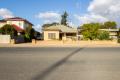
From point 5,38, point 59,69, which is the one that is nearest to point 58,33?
point 5,38

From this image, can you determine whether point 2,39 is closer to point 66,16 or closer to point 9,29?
point 9,29

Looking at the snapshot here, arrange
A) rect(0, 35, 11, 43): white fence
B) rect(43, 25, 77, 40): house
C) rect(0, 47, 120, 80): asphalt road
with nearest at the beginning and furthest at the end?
rect(0, 47, 120, 80): asphalt road < rect(0, 35, 11, 43): white fence < rect(43, 25, 77, 40): house

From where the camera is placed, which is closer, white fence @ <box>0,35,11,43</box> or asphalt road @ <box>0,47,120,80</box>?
asphalt road @ <box>0,47,120,80</box>

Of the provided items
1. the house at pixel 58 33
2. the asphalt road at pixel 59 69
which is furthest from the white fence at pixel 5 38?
the asphalt road at pixel 59 69

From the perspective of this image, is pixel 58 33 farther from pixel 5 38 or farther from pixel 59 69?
pixel 59 69

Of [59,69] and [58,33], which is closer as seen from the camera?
[59,69]

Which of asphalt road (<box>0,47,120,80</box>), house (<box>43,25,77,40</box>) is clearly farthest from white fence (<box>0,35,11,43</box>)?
asphalt road (<box>0,47,120,80</box>)

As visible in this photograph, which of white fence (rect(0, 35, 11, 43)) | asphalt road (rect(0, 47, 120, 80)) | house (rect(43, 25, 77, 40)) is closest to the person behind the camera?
asphalt road (rect(0, 47, 120, 80))

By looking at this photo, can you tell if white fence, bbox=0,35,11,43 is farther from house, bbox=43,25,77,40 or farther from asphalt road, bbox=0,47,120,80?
asphalt road, bbox=0,47,120,80

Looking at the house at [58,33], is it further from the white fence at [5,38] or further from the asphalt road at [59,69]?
the asphalt road at [59,69]

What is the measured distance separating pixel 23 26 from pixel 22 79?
78297mm

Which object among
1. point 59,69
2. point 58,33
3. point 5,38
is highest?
point 58,33

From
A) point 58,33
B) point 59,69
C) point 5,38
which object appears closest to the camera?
point 59,69

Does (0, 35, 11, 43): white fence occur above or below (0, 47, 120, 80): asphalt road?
above
